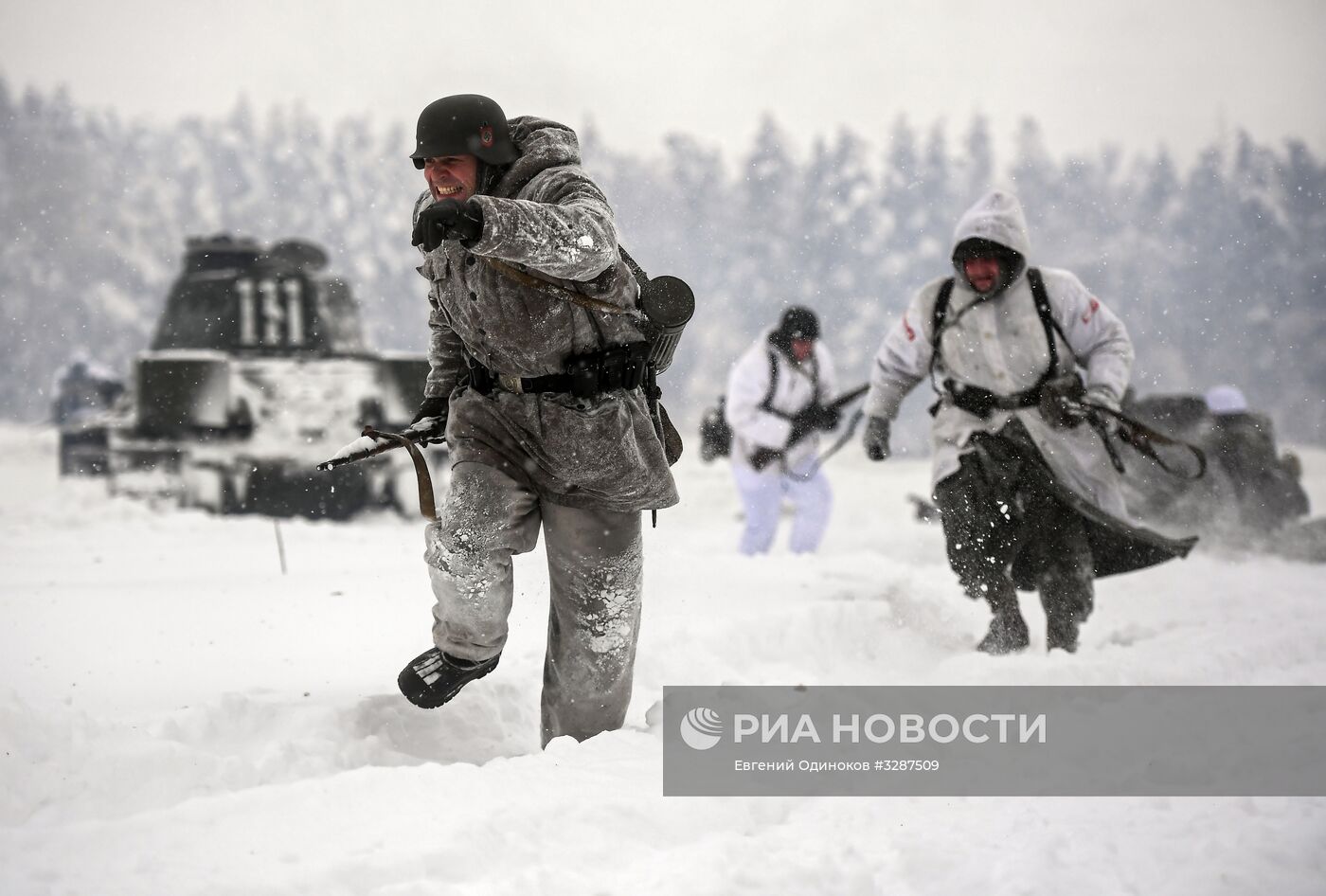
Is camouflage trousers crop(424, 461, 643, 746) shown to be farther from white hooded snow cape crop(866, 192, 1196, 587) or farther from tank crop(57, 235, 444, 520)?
tank crop(57, 235, 444, 520)

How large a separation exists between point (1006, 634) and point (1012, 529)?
44 cm

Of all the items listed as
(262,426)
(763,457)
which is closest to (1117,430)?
(763,457)

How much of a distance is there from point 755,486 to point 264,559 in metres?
3.29

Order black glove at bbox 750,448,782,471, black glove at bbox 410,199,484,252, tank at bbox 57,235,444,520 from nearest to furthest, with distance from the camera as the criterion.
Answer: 1. black glove at bbox 410,199,484,252
2. black glove at bbox 750,448,782,471
3. tank at bbox 57,235,444,520

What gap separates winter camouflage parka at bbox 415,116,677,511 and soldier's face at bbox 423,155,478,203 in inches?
3.0

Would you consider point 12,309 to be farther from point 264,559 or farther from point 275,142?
point 264,559

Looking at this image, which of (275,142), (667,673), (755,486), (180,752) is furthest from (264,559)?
(275,142)

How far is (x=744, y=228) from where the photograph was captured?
3809 cm

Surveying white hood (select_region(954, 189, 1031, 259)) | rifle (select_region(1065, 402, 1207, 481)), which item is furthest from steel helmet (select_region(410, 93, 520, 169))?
rifle (select_region(1065, 402, 1207, 481))

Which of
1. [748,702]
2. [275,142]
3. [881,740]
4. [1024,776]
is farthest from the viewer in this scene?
[275,142]

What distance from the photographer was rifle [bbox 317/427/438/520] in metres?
3.19

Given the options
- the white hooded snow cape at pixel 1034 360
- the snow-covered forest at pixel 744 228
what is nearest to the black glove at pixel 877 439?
the white hooded snow cape at pixel 1034 360

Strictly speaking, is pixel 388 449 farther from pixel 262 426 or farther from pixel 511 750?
pixel 262 426

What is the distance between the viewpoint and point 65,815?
101 inches
